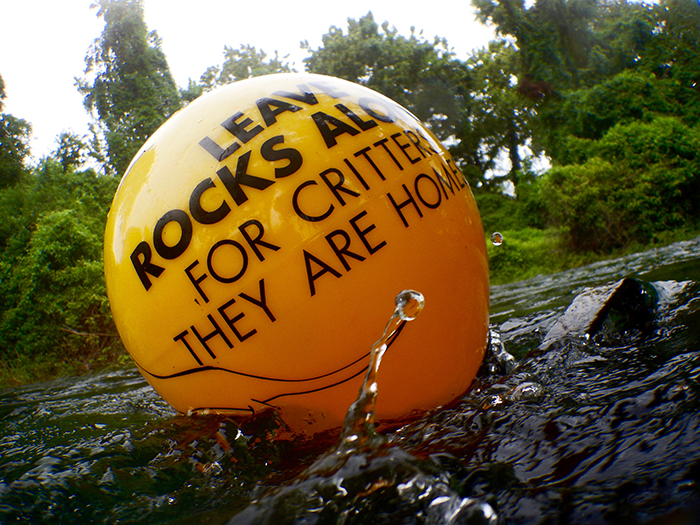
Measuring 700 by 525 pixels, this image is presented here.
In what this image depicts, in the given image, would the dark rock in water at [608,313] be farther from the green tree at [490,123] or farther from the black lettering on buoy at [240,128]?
the green tree at [490,123]

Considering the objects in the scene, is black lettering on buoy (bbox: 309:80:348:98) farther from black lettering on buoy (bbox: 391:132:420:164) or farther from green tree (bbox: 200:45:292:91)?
green tree (bbox: 200:45:292:91)

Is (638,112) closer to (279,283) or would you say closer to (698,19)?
(698,19)

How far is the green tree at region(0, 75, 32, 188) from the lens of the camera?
58.0 ft

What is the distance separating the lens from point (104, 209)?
12.5 meters

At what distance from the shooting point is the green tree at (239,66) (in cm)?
3209

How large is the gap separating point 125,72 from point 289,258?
27017mm

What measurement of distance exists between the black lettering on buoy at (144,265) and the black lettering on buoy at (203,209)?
24cm

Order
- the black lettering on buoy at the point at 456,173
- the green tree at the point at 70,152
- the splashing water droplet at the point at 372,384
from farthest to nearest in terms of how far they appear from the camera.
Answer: the green tree at the point at 70,152 → the black lettering on buoy at the point at 456,173 → the splashing water droplet at the point at 372,384

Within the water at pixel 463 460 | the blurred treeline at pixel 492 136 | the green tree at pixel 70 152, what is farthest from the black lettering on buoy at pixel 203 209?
the green tree at pixel 70 152

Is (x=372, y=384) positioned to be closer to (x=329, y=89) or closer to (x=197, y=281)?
(x=197, y=281)

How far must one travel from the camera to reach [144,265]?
A: 1.79m

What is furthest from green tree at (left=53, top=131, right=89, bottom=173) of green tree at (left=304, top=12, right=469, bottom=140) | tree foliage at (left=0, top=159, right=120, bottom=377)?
green tree at (left=304, top=12, right=469, bottom=140)

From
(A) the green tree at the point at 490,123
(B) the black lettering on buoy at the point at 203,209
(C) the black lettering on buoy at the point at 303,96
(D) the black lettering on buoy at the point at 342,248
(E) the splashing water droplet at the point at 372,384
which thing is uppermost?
(A) the green tree at the point at 490,123

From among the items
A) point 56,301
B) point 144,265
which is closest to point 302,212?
point 144,265
